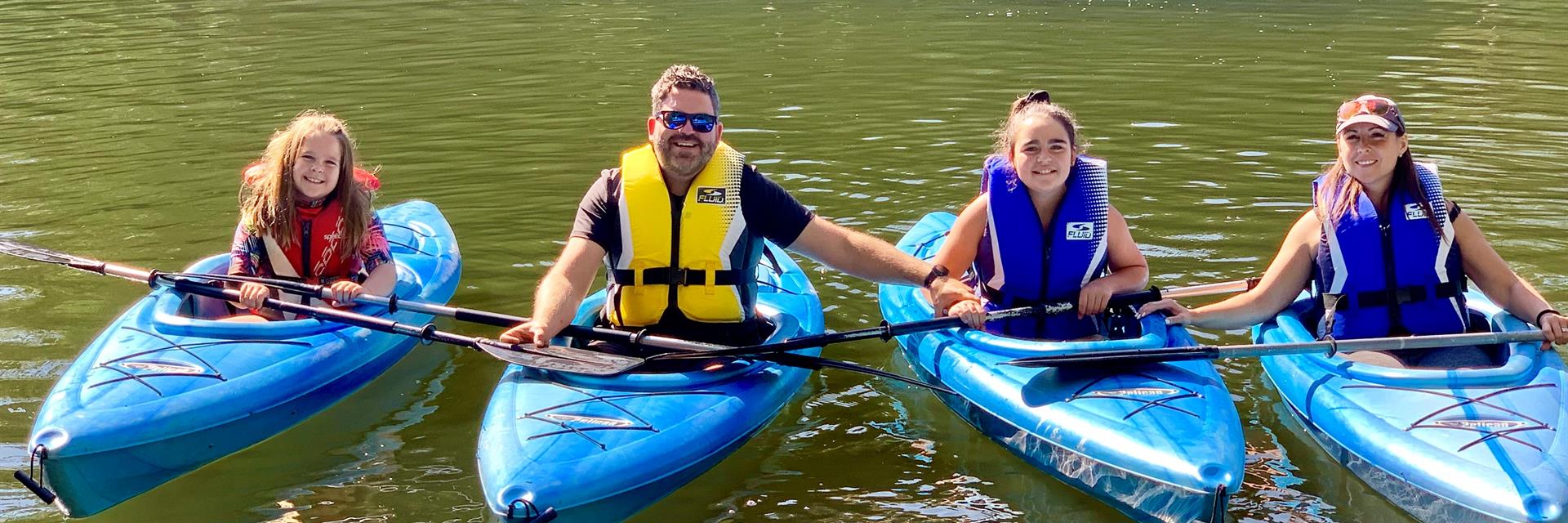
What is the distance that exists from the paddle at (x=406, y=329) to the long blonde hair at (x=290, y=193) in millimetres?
355

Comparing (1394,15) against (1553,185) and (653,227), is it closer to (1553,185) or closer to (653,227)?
(1553,185)

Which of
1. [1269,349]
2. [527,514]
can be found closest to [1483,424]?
[1269,349]

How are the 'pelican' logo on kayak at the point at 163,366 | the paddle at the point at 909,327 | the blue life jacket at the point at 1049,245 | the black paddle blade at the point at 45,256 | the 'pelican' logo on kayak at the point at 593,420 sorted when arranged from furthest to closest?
the black paddle blade at the point at 45,256
the blue life jacket at the point at 1049,245
the 'pelican' logo on kayak at the point at 163,366
the paddle at the point at 909,327
the 'pelican' logo on kayak at the point at 593,420

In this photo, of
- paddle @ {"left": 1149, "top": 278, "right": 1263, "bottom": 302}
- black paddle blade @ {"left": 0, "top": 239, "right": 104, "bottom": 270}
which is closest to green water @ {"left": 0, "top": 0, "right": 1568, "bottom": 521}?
paddle @ {"left": 1149, "top": 278, "right": 1263, "bottom": 302}

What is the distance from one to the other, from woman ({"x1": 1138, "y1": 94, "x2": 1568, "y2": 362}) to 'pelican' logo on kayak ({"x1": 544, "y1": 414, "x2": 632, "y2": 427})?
200 cm

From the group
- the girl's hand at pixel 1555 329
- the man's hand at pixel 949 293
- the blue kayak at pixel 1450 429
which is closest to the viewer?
the blue kayak at pixel 1450 429

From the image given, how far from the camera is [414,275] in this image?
6.28 m

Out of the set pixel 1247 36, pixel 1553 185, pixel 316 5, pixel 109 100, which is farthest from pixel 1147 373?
pixel 316 5

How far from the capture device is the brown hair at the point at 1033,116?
505cm

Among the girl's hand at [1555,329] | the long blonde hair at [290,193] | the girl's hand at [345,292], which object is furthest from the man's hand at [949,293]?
the long blonde hair at [290,193]

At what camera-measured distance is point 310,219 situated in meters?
5.62

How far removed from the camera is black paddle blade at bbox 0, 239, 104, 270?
587cm

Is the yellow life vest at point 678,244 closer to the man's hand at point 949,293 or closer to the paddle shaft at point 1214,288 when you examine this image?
the man's hand at point 949,293

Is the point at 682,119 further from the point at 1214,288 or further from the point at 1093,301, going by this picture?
the point at 1214,288
